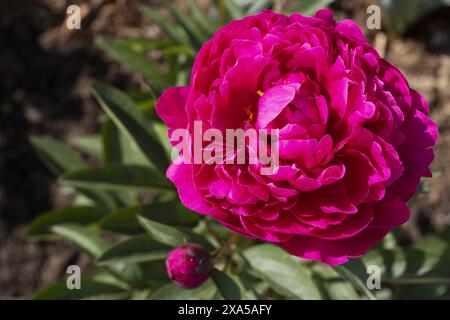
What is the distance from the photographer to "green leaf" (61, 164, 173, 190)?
54.7 inches

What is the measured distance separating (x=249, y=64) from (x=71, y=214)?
902 millimetres

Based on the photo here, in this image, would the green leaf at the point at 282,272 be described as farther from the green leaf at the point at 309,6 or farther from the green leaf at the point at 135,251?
the green leaf at the point at 309,6

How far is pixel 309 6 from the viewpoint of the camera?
1.68 metres

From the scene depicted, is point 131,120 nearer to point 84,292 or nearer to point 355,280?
Result: point 84,292

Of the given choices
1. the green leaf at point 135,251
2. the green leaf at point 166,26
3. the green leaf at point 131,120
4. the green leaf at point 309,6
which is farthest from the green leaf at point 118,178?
the green leaf at point 309,6

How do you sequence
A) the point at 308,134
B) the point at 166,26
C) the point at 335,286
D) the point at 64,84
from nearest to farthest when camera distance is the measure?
1. the point at 308,134
2. the point at 335,286
3. the point at 166,26
4. the point at 64,84

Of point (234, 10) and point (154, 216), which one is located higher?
point (234, 10)

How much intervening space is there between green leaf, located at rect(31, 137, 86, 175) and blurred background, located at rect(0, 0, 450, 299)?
0.50 metres

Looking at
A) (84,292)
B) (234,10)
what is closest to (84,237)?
(84,292)

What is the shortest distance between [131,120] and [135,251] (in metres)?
0.31

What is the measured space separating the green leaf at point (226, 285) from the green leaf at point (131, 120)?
0.29 meters

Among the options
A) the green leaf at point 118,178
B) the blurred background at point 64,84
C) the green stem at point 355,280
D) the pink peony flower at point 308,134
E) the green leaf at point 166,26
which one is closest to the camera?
the pink peony flower at point 308,134

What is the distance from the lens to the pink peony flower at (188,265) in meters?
1.20

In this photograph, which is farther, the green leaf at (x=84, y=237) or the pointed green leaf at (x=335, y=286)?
the green leaf at (x=84, y=237)
